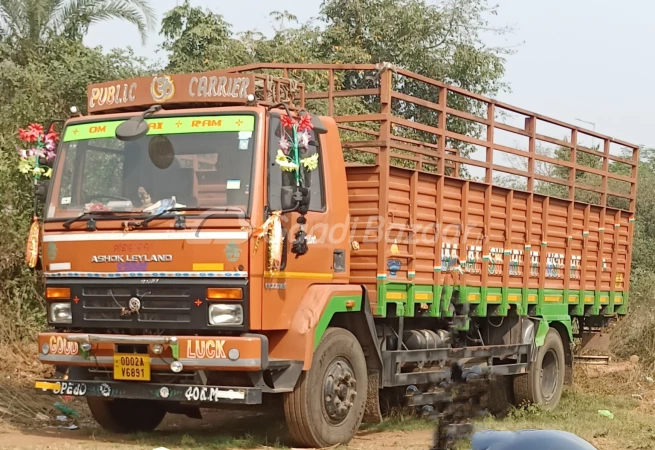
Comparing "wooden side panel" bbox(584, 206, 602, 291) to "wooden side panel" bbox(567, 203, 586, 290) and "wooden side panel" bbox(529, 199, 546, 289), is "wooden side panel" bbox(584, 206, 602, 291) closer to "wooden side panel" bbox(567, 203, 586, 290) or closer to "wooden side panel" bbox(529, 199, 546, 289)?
"wooden side panel" bbox(567, 203, 586, 290)

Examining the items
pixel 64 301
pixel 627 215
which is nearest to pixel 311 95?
pixel 64 301

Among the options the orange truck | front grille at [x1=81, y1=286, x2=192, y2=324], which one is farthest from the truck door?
front grille at [x1=81, y1=286, x2=192, y2=324]

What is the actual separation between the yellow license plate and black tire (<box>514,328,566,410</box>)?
5109 millimetres

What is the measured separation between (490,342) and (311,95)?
3.37m

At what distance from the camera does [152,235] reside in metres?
7.14

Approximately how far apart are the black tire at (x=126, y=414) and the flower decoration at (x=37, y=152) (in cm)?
189

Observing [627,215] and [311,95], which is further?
[627,215]

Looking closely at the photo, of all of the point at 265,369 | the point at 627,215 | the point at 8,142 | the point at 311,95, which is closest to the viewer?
the point at 265,369

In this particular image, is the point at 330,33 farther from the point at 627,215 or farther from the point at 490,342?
the point at 490,342

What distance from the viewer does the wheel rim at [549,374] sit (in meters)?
11.2

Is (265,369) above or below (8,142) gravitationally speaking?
below

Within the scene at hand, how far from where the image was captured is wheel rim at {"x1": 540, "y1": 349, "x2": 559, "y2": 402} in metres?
11.2

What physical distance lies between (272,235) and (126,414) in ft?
8.28

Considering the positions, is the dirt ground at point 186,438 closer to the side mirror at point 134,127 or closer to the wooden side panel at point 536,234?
the side mirror at point 134,127
